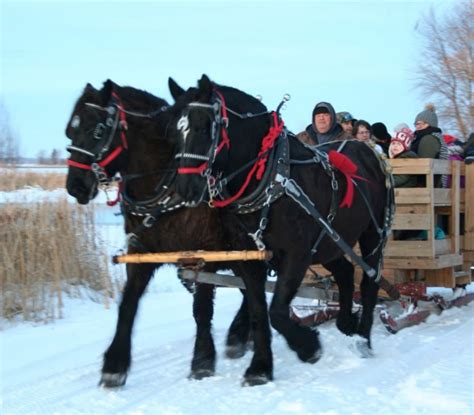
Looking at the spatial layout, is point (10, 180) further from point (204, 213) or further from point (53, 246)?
point (204, 213)

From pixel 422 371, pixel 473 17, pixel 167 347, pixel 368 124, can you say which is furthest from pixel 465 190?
pixel 473 17

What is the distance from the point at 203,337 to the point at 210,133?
1790 mm

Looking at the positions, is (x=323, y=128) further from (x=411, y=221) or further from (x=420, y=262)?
(x=420, y=262)

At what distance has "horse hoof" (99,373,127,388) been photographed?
17.5 ft

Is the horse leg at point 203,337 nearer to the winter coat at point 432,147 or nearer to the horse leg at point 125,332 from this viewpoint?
the horse leg at point 125,332

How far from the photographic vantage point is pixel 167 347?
6.69m

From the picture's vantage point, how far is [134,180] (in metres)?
5.59

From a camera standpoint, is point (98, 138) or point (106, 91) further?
point (106, 91)

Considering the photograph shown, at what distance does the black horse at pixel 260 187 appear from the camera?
503 cm

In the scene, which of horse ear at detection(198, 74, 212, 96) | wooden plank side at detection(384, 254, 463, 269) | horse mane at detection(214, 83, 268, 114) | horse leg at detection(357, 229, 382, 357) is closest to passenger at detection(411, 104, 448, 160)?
wooden plank side at detection(384, 254, 463, 269)

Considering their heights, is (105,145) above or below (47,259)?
above

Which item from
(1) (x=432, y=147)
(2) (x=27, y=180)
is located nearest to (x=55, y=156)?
(2) (x=27, y=180)

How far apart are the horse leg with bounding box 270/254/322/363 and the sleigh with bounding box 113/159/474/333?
4.21 ft

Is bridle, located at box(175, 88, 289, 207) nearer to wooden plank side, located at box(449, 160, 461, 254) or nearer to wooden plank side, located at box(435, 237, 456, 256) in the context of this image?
wooden plank side, located at box(435, 237, 456, 256)
